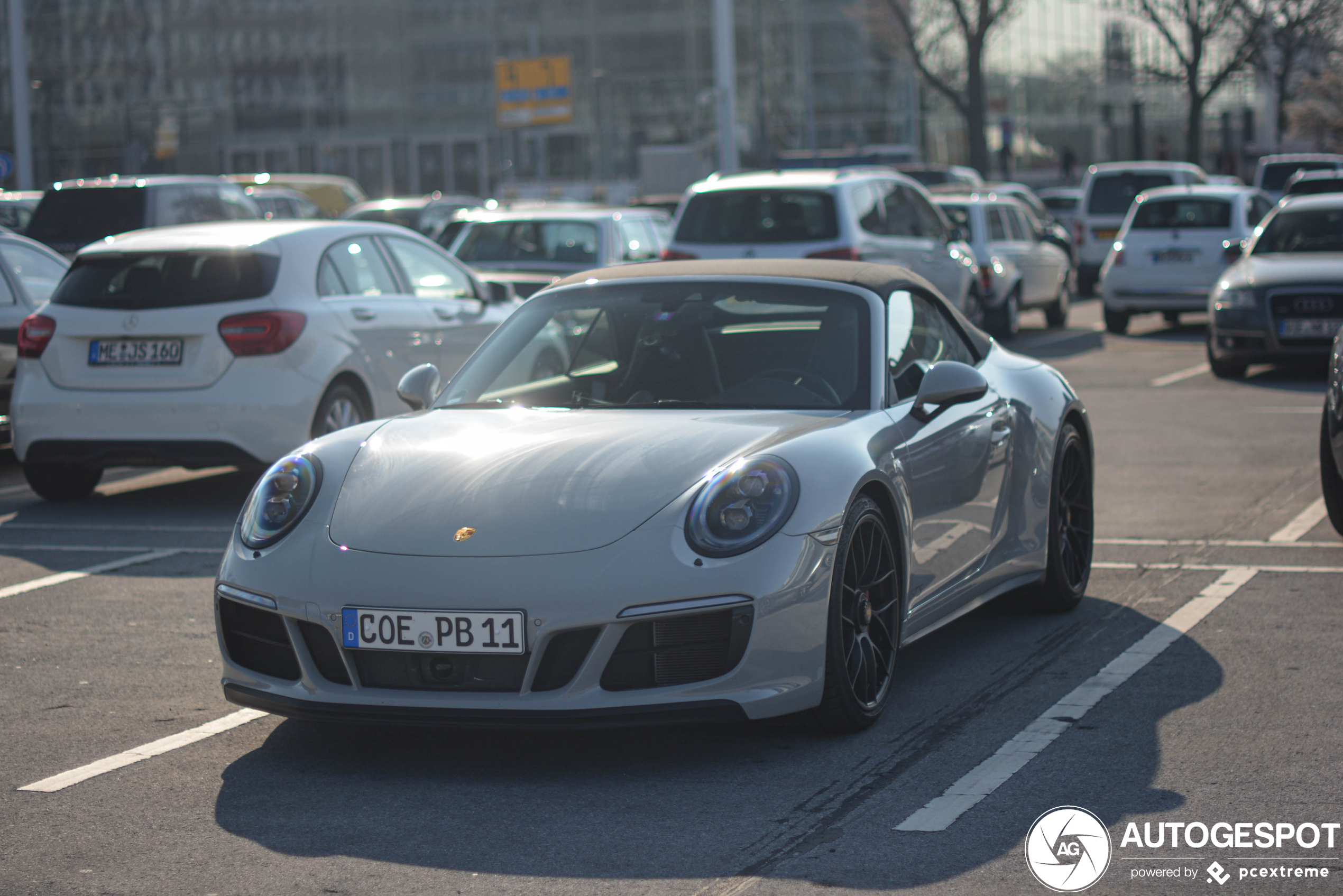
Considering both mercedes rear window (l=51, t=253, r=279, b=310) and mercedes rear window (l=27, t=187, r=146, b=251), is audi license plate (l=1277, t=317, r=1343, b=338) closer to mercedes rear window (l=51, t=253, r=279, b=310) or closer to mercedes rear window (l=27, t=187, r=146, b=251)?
mercedes rear window (l=51, t=253, r=279, b=310)

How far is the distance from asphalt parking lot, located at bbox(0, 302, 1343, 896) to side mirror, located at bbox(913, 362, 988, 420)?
2.91 ft

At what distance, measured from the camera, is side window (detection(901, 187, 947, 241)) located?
16.5 metres

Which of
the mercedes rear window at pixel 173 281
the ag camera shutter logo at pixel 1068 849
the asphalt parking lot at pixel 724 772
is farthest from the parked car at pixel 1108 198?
the ag camera shutter logo at pixel 1068 849

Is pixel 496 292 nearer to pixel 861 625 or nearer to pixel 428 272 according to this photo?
pixel 428 272

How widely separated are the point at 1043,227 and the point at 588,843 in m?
26.3

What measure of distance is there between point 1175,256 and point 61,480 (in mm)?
14252

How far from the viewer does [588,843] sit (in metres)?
3.95

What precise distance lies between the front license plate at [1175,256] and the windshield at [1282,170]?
1632 centimetres

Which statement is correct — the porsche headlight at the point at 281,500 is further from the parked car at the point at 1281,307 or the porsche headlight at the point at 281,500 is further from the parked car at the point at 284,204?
the parked car at the point at 284,204

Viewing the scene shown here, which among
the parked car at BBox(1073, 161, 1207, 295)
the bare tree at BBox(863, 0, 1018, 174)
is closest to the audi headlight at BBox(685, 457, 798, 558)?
the parked car at BBox(1073, 161, 1207, 295)

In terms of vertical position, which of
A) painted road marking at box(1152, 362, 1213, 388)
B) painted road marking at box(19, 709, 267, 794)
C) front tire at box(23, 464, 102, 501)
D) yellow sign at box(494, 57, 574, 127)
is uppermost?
yellow sign at box(494, 57, 574, 127)

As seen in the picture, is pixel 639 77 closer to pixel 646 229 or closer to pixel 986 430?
pixel 646 229

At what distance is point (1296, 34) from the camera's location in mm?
59938

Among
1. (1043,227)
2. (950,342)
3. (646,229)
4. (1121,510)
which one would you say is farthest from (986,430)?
(1043,227)
